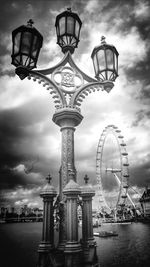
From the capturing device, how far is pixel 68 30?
545 centimetres

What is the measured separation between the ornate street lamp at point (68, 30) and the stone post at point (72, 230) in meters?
3.50

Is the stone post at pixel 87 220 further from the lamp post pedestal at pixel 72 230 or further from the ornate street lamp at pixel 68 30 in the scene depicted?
the ornate street lamp at pixel 68 30

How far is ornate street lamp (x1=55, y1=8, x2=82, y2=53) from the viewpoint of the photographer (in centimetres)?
537

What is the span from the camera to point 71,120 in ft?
17.3

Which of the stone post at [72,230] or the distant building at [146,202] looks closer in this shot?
the stone post at [72,230]

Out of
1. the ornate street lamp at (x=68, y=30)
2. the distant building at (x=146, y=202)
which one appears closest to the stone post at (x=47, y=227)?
the ornate street lamp at (x=68, y=30)

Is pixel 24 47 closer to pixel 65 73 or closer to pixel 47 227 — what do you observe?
pixel 65 73

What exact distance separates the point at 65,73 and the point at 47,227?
363cm

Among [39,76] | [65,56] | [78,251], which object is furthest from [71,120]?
[78,251]

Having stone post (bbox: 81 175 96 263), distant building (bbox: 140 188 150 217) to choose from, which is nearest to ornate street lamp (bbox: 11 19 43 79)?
stone post (bbox: 81 175 96 263)

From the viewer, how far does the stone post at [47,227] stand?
4.37m

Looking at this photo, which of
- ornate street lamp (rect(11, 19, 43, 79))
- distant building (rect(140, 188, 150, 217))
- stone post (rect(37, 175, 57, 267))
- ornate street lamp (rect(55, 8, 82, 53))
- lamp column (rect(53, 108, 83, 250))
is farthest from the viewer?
distant building (rect(140, 188, 150, 217))

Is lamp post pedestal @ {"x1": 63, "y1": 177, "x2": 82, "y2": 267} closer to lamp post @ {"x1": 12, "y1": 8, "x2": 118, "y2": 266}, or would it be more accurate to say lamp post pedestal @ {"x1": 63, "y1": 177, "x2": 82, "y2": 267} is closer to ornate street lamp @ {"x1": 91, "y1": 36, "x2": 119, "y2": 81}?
lamp post @ {"x1": 12, "y1": 8, "x2": 118, "y2": 266}

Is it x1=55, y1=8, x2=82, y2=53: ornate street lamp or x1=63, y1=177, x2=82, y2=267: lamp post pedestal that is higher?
x1=55, y1=8, x2=82, y2=53: ornate street lamp
